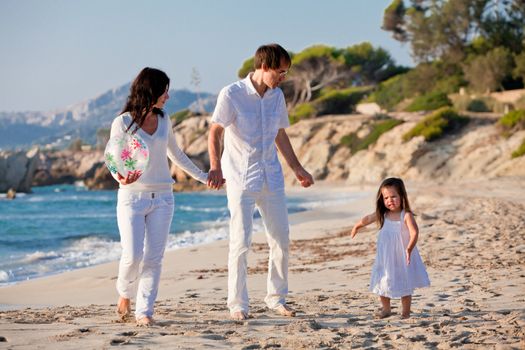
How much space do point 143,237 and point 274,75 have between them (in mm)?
1354

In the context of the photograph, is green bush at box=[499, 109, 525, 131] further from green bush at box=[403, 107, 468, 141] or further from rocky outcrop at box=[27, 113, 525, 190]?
green bush at box=[403, 107, 468, 141]

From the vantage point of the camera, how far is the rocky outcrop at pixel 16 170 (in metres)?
55.7

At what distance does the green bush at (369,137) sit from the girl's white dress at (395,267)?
3247cm

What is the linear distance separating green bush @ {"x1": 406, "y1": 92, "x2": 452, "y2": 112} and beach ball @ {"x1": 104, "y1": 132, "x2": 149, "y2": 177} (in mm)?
36035

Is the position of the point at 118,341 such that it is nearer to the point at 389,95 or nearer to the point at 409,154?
the point at 409,154

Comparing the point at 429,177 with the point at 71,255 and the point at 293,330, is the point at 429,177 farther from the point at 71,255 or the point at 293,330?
the point at 293,330

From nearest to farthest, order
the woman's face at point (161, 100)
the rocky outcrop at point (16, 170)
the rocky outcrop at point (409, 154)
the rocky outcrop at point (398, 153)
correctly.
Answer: the woman's face at point (161, 100)
the rocky outcrop at point (409, 154)
the rocky outcrop at point (398, 153)
the rocky outcrop at point (16, 170)

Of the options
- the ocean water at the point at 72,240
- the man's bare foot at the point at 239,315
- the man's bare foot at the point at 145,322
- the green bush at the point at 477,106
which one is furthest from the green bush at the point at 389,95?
the man's bare foot at the point at 145,322

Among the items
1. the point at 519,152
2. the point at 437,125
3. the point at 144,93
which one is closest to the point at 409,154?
the point at 437,125

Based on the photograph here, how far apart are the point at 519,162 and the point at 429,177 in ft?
17.4

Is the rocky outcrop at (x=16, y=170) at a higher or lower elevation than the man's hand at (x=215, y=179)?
higher

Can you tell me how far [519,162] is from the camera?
1048 inches

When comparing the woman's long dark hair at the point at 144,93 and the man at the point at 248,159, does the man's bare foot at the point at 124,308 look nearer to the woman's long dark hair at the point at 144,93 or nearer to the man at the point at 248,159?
the man at the point at 248,159

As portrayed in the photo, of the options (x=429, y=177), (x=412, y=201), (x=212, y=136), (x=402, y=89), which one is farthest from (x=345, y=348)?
(x=402, y=89)
